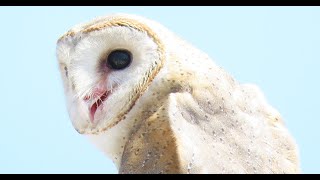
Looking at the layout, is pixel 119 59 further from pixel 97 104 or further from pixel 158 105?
pixel 158 105

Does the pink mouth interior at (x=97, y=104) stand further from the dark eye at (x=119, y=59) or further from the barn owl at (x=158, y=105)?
the dark eye at (x=119, y=59)

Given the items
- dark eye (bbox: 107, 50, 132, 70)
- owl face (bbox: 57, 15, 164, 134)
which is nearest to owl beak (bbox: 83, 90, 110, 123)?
owl face (bbox: 57, 15, 164, 134)

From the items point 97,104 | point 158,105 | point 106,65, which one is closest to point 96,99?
point 97,104

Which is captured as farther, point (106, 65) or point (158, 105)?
point (106, 65)

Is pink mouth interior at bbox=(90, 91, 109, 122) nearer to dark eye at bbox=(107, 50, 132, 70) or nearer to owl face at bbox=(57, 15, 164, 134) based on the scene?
owl face at bbox=(57, 15, 164, 134)

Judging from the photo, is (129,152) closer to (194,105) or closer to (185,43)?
(194,105)

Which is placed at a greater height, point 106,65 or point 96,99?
point 106,65
